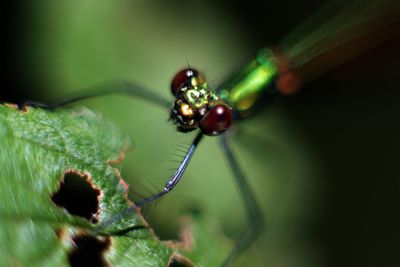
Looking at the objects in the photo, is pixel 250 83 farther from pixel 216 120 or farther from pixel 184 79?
pixel 216 120

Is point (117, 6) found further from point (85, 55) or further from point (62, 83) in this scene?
point (62, 83)

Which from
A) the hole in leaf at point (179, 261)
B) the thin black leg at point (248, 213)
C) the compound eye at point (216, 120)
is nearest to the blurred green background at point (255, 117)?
the thin black leg at point (248, 213)

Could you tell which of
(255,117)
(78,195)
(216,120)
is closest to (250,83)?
(255,117)

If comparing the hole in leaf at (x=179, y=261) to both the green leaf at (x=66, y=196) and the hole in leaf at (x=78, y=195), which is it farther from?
the hole in leaf at (x=78, y=195)

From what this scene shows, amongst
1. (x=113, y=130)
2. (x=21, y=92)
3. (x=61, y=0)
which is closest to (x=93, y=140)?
(x=113, y=130)

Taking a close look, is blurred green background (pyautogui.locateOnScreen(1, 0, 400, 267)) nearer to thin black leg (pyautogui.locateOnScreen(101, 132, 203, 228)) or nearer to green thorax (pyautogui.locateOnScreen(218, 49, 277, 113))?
green thorax (pyautogui.locateOnScreen(218, 49, 277, 113))

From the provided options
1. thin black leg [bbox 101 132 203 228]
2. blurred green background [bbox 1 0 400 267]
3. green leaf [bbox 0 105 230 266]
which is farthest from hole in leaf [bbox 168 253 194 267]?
blurred green background [bbox 1 0 400 267]
